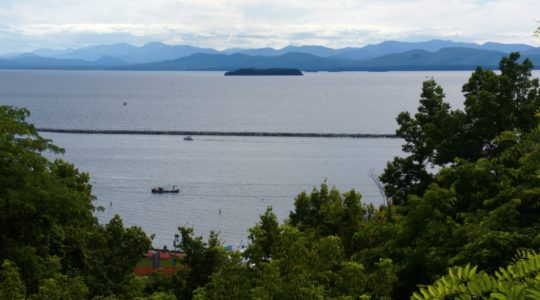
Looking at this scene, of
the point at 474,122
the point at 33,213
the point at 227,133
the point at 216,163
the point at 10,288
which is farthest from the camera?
the point at 227,133

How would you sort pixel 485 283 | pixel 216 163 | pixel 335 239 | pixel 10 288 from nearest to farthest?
pixel 485 283, pixel 10 288, pixel 335 239, pixel 216 163

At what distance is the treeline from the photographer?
10578mm

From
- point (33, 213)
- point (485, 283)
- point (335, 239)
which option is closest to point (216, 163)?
point (33, 213)

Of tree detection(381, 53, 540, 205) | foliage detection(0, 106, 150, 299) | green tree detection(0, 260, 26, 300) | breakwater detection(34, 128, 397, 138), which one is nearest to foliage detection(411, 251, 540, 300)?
green tree detection(0, 260, 26, 300)

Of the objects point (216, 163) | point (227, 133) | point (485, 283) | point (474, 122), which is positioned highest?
point (485, 283)

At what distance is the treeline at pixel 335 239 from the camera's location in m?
10.6

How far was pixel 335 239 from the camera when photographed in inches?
516

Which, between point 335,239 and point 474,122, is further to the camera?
point 474,122

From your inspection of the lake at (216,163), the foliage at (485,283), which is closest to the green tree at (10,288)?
the foliage at (485,283)

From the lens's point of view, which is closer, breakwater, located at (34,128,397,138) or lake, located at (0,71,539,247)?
A: lake, located at (0,71,539,247)

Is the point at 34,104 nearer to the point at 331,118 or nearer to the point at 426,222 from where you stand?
the point at 331,118

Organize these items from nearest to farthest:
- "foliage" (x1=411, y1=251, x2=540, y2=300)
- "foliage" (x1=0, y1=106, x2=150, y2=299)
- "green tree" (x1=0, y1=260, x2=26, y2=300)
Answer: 1. "foliage" (x1=411, y1=251, x2=540, y2=300)
2. "green tree" (x1=0, y1=260, x2=26, y2=300)
3. "foliage" (x1=0, y1=106, x2=150, y2=299)

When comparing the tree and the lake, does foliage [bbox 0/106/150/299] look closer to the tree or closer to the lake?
the tree

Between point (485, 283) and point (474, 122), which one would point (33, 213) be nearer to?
point (485, 283)
